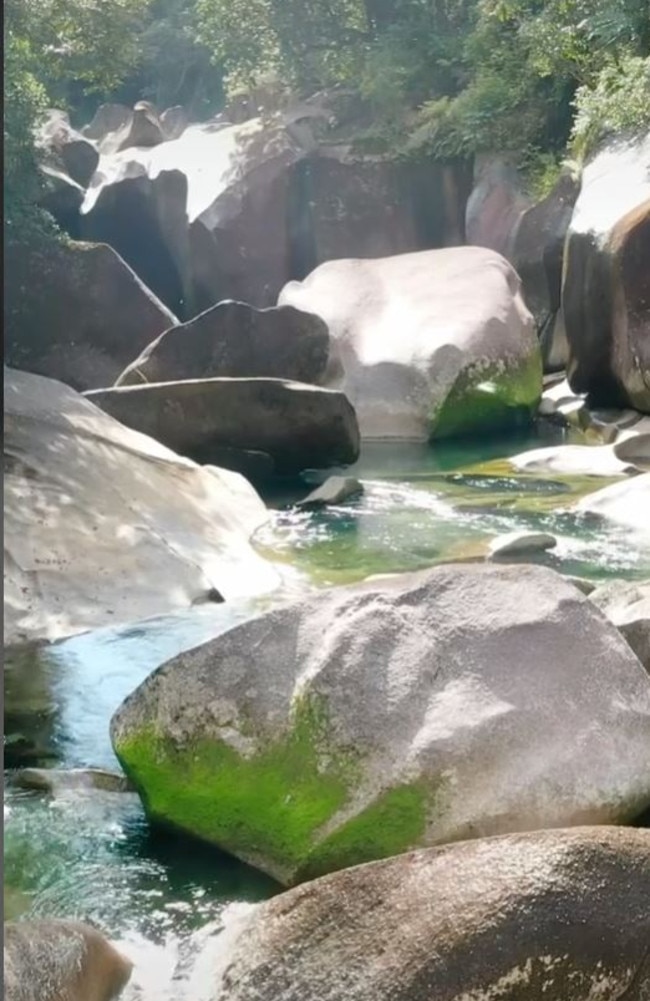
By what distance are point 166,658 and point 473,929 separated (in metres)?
2.88

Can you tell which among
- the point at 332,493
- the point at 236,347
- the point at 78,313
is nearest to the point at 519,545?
the point at 332,493

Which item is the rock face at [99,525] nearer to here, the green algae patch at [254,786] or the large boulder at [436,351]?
the green algae patch at [254,786]

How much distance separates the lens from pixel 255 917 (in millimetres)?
2732

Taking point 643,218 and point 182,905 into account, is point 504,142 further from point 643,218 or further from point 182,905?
point 182,905

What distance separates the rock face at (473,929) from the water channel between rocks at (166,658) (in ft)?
1.05

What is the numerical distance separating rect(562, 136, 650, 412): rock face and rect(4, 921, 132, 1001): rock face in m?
8.56

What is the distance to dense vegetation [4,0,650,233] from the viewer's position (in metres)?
13.1

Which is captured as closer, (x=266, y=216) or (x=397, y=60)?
(x=266, y=216)

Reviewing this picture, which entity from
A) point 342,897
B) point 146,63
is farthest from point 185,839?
point 146,63

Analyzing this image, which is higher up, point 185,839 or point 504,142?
point 504,142

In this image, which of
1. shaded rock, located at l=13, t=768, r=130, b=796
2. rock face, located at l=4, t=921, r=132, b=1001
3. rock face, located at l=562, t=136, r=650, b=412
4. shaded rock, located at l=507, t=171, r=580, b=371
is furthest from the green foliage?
rock face, located at l=4, t=921, r=132, b=1001

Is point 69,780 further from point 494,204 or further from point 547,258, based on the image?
point 494,204

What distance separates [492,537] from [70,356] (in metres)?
6.52

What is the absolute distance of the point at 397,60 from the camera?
1892cm
